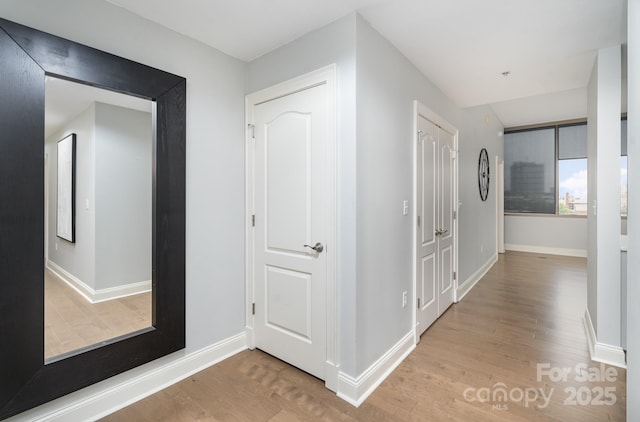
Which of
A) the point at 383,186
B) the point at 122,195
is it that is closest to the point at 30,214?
the point at 122,195

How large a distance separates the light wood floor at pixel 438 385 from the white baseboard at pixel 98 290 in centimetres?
68

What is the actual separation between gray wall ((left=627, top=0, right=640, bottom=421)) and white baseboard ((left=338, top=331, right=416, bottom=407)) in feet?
4.04

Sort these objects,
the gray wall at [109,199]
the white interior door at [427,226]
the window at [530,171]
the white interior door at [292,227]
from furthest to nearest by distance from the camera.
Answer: the window at [530,171] < the white interior door at [427,226] < the white interior door at [292,227] < the gray wall at [109,199]

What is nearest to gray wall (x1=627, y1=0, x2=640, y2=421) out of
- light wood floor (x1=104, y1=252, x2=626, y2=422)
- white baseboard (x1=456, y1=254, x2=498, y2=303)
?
light wood floor (x1=104, y1=252, x2=626, y2=422)

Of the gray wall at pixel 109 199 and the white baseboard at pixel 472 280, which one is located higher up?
the gray wall at pixel 109 199

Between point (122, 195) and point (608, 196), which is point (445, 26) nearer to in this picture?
point (608, 196)

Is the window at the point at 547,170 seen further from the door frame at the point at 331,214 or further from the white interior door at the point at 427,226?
the door frame at the point at 331,214

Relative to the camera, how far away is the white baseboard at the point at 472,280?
3760 mm

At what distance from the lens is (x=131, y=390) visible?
1870mm

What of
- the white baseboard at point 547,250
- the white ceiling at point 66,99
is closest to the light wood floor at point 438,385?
the white ceiling at point 66,99

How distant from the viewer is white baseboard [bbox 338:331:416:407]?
74.0 inches

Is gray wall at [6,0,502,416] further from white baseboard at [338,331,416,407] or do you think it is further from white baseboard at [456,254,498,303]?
white baseboard at [456,254,498,303]

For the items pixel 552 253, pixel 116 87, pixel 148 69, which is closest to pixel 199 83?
A: pixel 148 69

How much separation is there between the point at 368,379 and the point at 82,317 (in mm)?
1763
